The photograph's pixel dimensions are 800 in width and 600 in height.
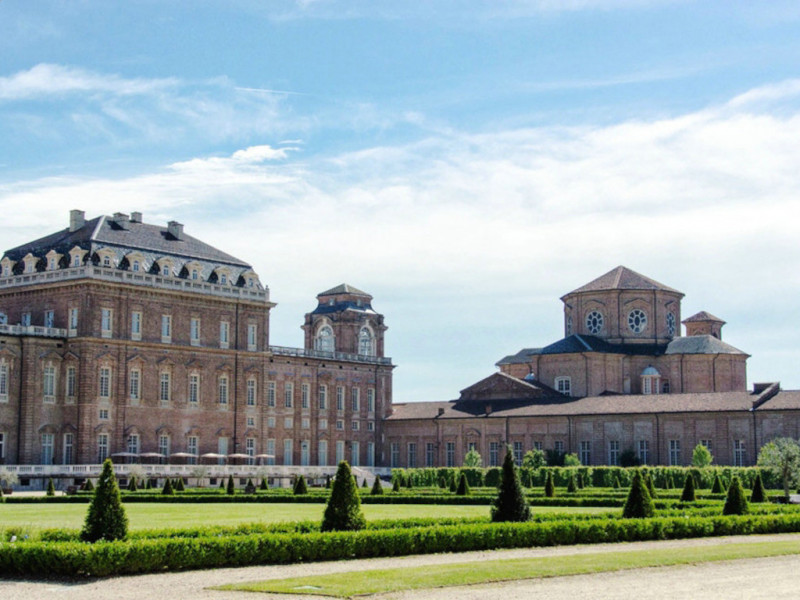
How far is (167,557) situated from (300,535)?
9.64ft

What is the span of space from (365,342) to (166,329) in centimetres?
2049

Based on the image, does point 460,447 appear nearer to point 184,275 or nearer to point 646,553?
point 184,275

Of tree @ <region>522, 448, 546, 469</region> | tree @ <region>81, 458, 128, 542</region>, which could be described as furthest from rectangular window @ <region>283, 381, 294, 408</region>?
tree @ <region>81, 458, 128, 542</region>

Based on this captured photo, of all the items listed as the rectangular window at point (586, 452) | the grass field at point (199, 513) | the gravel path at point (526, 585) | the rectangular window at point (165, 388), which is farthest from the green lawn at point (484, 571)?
the rectangular window at point (165, 388)

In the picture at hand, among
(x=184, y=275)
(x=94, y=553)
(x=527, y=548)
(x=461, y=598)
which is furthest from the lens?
(x=184, y=275)

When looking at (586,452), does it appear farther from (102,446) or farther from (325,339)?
(102,446)

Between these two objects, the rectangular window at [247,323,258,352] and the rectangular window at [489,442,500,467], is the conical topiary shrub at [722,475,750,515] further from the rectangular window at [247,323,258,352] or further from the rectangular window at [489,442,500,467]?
the rectangular window at [247,323,258,352]

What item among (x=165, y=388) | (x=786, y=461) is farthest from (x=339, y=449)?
(x=786, y=461)

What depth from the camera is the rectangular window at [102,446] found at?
2778 inches

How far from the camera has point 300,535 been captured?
23.4 m

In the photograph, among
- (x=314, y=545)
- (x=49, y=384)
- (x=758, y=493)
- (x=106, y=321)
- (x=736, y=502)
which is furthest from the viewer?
(x=106, y=321)

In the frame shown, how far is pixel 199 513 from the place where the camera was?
41.3 m

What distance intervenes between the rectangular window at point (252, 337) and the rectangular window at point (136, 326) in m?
8.61

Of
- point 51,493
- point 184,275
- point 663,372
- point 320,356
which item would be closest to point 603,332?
point 663,372
